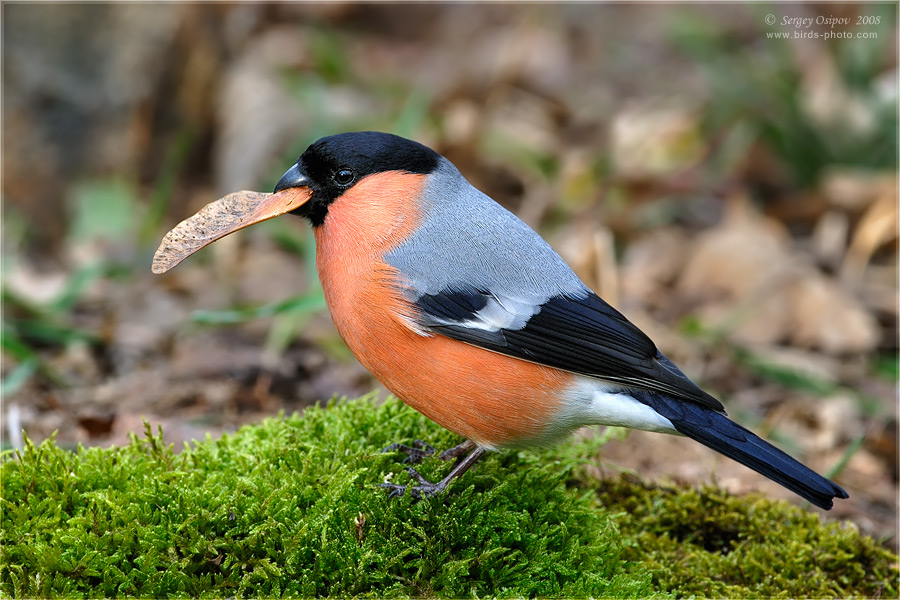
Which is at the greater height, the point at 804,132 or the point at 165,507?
the point at 804,132

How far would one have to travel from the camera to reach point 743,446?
300 cm

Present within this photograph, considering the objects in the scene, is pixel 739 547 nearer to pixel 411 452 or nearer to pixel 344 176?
pixel 411 452

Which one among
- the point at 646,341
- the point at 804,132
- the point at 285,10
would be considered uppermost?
the point at 285,10

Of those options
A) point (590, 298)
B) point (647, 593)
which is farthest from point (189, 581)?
point (590, 298)

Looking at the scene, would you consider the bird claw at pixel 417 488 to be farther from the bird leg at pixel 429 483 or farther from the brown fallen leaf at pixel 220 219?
the brown fallen leaf at pixel 220 219

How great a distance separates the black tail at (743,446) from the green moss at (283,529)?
48cm

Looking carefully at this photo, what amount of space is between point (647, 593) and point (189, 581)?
4.95ft

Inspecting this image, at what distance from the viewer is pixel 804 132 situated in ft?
26.4

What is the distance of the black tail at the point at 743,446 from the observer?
288cm

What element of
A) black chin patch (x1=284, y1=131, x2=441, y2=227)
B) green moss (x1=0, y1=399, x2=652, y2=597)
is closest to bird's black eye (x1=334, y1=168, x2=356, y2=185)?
black chin patch (x1=284, y1=131, x2=441, y2=227)

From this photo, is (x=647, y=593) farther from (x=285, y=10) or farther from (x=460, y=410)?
(x=285, y=10)

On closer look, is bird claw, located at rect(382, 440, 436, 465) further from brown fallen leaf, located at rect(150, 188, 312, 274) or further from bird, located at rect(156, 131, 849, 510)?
brown fallen leaf, located at rect(150, 188, 312, 274)

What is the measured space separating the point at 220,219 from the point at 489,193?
5.46 metres

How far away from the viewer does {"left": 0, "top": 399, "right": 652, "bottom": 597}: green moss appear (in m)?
2.64
